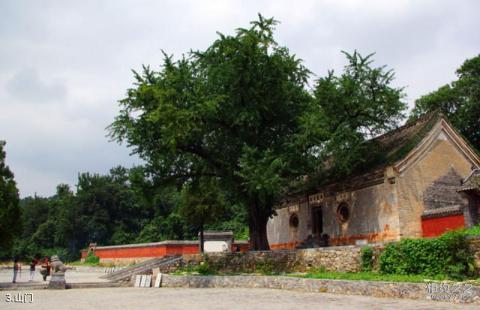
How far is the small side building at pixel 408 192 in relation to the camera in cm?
2281

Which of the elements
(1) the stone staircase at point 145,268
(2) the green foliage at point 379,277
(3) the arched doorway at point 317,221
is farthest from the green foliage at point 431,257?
(1) the stone staircase at point 145,268

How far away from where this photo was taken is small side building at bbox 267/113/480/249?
22.8m

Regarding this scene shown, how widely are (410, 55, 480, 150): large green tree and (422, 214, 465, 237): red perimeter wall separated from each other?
17.6 m

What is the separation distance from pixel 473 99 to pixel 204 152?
81.9ft

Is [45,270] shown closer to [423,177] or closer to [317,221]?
[317,221]

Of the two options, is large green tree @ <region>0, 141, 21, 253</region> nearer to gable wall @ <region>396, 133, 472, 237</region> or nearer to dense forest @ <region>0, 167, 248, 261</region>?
gable wall @ <region>396, 133, 472, 237</region>

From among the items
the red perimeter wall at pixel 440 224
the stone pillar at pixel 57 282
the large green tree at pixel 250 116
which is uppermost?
the large green tree at pixel 250 116

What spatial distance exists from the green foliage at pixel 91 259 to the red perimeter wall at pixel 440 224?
3291 cm

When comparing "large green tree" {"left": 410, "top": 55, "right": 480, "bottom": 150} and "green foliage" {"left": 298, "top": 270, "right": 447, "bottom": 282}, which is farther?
"large green tree" {"left": 410, "top": 55, "right": 480, "bottom": 150}

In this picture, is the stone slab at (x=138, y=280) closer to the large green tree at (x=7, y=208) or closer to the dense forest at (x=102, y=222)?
the large green tree at (x=7, y=208)

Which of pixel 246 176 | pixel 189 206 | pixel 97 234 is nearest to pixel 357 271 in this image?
pixel 246 176

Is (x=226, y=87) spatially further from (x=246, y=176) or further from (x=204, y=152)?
(x=246, y=176)

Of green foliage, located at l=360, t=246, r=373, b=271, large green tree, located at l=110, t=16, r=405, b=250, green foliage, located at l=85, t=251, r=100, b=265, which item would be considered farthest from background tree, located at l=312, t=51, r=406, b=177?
green foliage, located at l=85, t=251, r=100, b=265

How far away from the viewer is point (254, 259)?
23531 mm
